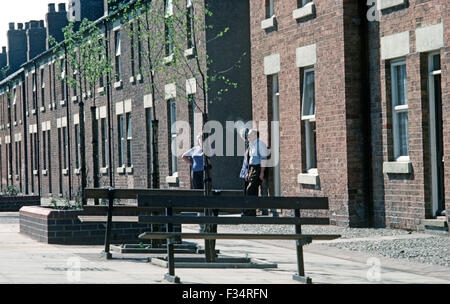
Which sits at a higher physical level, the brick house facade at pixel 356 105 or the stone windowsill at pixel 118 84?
the stone windowsill at pixel 118 84

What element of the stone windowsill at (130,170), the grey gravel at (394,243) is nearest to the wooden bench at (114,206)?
the grey gravel at (394,243)

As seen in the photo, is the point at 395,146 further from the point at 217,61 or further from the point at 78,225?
the point at 217,61

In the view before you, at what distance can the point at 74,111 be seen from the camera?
122 feet

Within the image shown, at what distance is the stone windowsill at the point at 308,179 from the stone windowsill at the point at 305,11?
10.8 ft

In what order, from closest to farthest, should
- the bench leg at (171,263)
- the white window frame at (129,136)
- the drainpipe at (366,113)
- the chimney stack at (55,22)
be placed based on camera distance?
the bench leg at (171,263) < the drainpipe at (366,113) < the white window frame at (129,136) < the chimney stack at (55,22)

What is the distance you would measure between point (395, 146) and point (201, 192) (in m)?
5.10

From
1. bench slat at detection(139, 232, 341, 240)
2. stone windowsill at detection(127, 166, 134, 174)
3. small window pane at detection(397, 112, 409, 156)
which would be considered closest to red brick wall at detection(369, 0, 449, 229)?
small window pane at detection(397, 112, 409, 156)

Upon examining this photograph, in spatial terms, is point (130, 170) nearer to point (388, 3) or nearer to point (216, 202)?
point (388, 3)

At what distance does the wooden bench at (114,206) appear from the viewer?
1150cm

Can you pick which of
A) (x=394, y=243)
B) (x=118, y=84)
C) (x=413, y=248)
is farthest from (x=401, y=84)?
(x=118, y=84)

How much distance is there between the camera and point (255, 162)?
18688mm

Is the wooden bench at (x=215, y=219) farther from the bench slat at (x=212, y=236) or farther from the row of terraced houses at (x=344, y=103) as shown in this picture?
the row of terraced houses at (x=344, y=103)

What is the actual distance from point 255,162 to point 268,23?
334cm

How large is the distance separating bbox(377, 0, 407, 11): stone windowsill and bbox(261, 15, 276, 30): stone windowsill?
385cm
